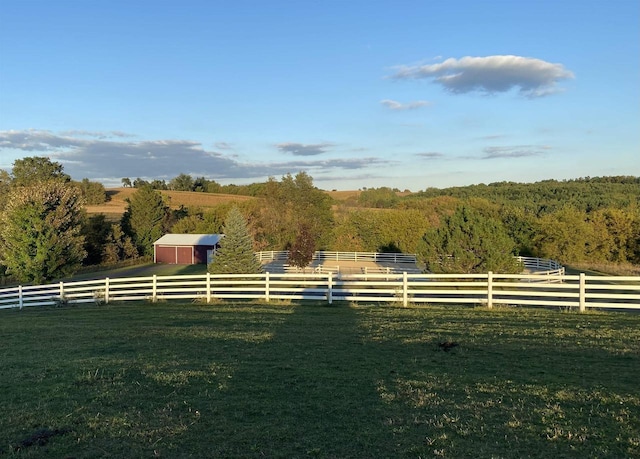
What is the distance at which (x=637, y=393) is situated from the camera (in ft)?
16.9

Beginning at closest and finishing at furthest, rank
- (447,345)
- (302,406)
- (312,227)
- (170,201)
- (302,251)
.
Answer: (302,406)
(447,345)
(302,251)
(312,227)
(170,201)

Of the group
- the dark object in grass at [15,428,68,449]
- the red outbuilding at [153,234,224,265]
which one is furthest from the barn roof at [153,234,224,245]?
the dark object in grass at [15,428,68,449]

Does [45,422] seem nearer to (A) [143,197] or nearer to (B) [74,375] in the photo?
(B) [74,375]

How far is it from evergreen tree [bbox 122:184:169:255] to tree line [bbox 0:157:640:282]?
0.13m

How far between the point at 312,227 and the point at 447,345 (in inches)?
1797

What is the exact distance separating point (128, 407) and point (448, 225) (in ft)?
67.7

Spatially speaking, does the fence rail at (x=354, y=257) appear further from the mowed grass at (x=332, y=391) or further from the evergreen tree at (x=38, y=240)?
the mowed grass at (x=332, y=391)

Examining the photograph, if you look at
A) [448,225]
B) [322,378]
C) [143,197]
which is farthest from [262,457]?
[143,197]

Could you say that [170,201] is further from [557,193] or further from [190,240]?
[557,193]

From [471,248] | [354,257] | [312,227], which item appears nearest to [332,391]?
[471,248]

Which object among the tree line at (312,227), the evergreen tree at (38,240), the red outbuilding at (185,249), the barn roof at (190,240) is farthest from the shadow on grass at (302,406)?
the barn roof at (190,240)

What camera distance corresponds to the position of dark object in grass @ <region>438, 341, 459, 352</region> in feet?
24.9

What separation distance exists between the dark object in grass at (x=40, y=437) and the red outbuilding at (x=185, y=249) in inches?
1905

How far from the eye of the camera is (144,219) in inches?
2427
